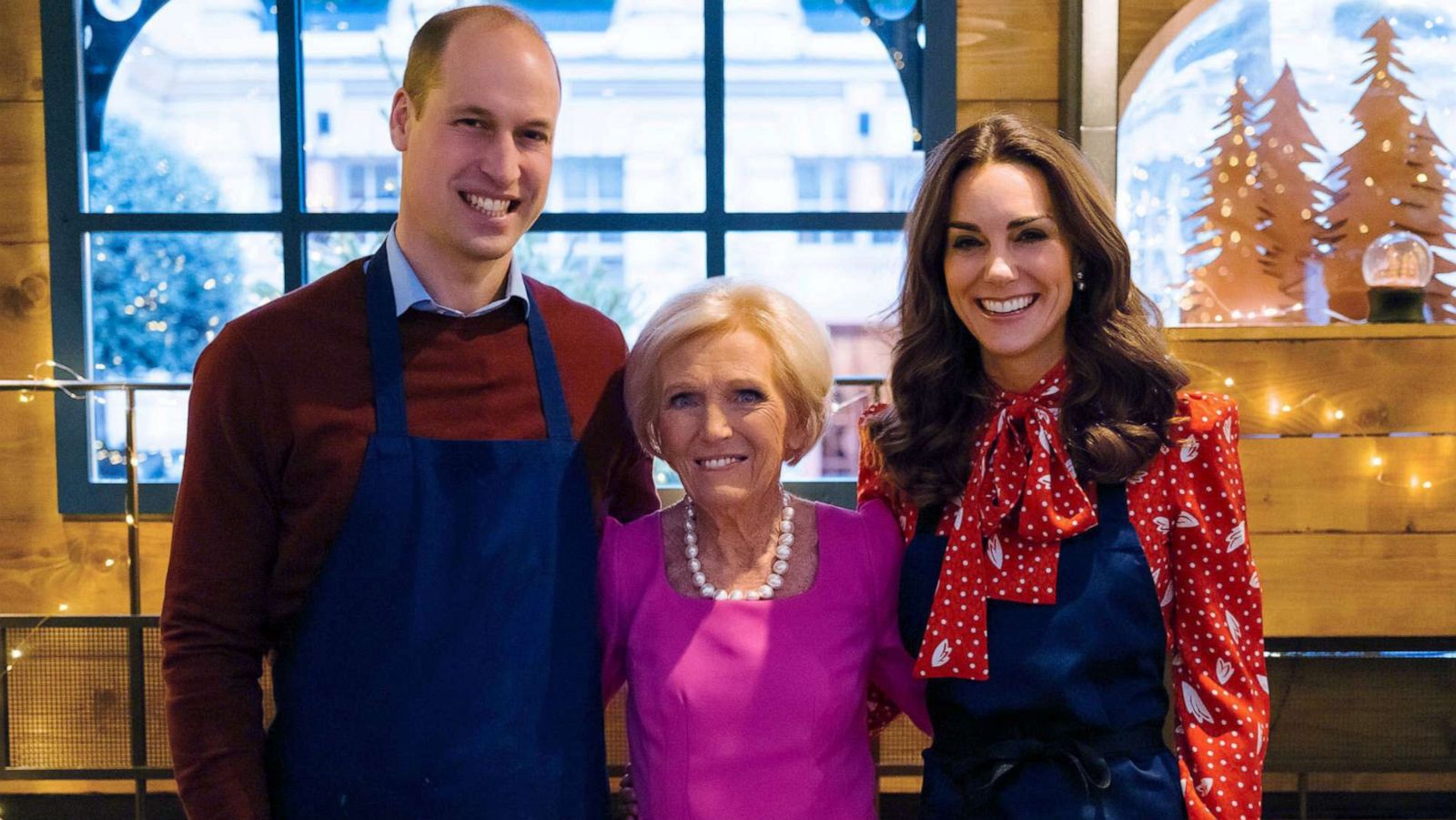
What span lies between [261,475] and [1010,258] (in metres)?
0.97

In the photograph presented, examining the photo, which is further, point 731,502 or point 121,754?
point 121,754

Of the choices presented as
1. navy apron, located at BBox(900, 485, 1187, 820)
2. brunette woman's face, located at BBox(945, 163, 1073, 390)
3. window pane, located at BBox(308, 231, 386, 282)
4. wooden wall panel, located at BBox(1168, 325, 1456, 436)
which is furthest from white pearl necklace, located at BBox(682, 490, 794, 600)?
window pane, located at BBox(308, 231, 386, 282)

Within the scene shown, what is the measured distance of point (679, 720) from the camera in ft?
4.96

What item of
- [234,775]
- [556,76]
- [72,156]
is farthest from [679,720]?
[72,156]

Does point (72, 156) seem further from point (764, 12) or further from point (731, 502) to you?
point (731, 502)

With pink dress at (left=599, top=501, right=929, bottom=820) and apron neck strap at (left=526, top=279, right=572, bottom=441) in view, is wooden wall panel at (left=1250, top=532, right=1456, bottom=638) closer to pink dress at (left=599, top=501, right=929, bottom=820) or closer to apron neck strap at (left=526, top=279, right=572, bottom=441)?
pink dress at (left=599, top=501, right=929, bottom=820)

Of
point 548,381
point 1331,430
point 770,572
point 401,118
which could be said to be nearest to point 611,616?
point 770,572

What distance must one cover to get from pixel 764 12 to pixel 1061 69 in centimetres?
88

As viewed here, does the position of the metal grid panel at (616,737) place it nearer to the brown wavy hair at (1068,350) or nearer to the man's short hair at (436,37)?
the brown wavy hair at (1068,350)

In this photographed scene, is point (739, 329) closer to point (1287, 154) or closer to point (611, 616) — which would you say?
point (611, 616)

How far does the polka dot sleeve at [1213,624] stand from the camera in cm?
144

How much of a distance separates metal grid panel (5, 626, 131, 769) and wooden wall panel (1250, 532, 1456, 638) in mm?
2769

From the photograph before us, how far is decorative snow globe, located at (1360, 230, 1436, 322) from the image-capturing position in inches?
118

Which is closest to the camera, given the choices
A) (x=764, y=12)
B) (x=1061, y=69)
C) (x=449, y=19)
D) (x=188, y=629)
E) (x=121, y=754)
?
(x=188, y=629)
